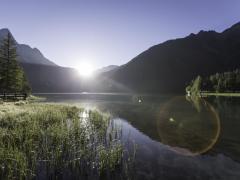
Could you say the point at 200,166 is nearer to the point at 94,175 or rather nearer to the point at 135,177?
the point at 135,177

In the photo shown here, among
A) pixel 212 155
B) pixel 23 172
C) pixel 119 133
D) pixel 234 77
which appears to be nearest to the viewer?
pixel 23 172

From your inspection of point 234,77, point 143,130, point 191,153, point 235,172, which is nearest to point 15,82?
point 143,130

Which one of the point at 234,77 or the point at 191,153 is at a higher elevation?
the point at 234,77

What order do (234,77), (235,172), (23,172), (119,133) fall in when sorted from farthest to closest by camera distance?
(234,77)
(119,133)
(235,172)
(23,172)

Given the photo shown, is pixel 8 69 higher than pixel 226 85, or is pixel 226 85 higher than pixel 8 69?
pixel 8 69

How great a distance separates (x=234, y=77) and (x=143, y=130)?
425 feet

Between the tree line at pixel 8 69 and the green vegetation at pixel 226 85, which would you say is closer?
the tree line at pixel 8 69

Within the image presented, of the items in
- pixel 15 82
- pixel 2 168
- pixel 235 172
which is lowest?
pixel 235 172

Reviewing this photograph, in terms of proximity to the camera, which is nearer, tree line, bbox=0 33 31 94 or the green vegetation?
tree line, bbox=0 33 31 94

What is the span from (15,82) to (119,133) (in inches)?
1940

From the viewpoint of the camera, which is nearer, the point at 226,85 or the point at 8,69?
the point at 8,69

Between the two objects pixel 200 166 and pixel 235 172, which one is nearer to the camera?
pixel 235 172

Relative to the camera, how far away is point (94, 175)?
45.0ft

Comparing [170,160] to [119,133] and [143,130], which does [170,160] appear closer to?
[119,133]
